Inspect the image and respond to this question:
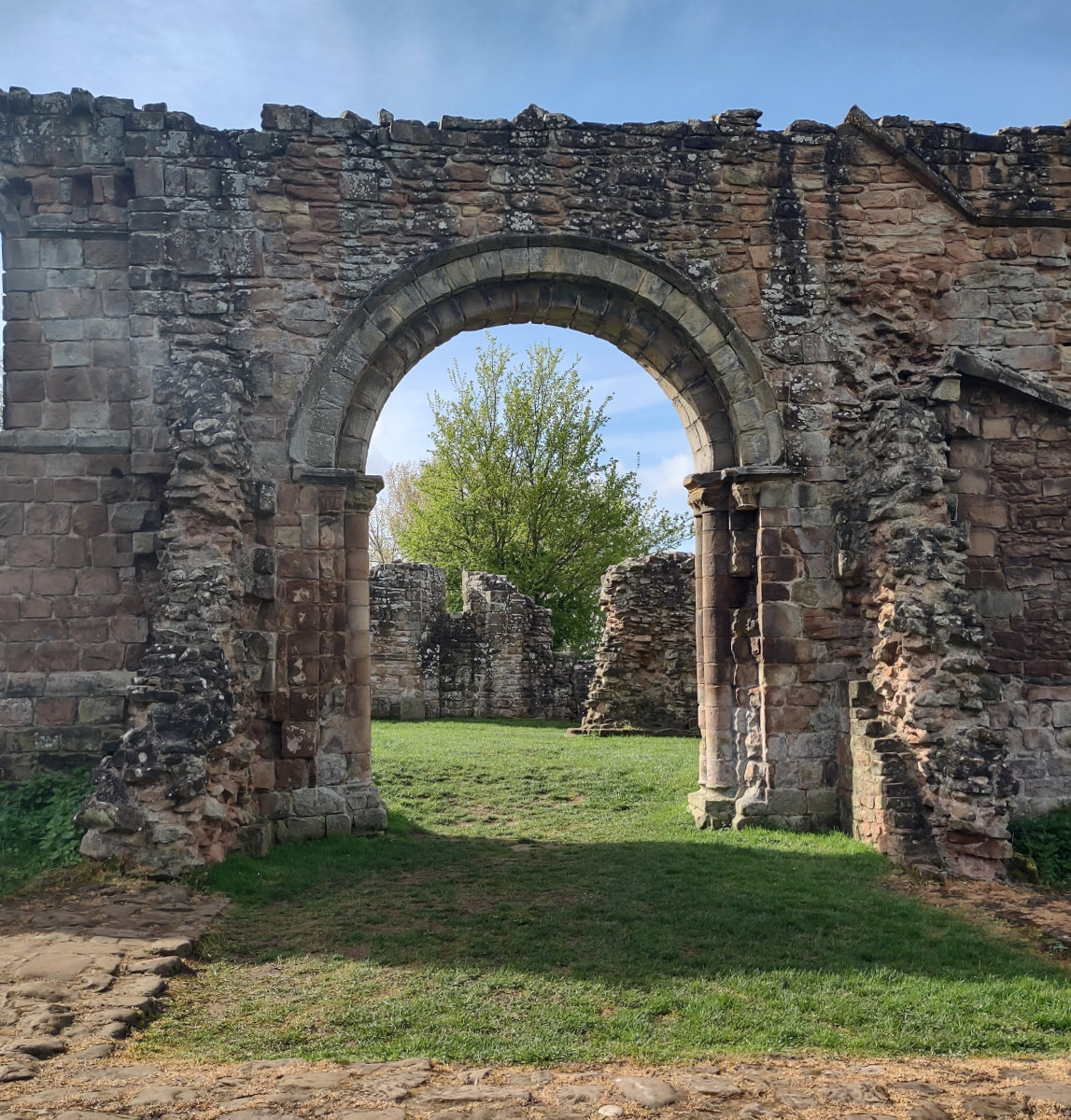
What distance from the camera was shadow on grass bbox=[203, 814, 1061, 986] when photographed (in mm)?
5289

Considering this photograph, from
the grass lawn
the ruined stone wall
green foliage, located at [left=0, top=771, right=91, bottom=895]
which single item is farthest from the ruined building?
the ruined stone wall

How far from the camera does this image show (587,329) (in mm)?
9352

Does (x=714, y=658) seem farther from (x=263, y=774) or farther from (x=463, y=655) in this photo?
(x=463, y=655)

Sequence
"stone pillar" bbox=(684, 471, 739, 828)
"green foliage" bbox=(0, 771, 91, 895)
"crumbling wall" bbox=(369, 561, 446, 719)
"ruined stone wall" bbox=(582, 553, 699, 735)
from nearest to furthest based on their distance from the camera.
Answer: "green foliage" bbox=(0, 771, 91, 895), "stone pillar" bbox=(684, 471, 739, 828), "ruined stone wall" bbox=(582, 553, 699, 735), "crumbling wall" bbox=(369, 561, 446, 719)

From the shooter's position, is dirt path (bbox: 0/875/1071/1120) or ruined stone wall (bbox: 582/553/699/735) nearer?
dirt path (bbox: 0/875/1071/1120)

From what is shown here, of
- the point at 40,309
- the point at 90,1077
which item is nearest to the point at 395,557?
the point at 40,309

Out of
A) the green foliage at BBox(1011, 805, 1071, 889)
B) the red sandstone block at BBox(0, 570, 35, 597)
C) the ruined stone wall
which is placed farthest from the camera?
the ruined stone wall

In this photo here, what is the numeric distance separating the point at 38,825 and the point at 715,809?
530cm

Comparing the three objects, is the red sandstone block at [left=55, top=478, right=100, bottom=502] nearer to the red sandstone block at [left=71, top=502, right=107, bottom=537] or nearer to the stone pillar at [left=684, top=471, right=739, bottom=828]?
the red sandstone block at [left=71, top=502, right=107, bottom=537]

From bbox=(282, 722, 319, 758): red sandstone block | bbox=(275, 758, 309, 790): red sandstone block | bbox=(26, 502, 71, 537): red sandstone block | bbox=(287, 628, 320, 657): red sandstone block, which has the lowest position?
bbox=(275, 758, 309, 790): red sandstone block

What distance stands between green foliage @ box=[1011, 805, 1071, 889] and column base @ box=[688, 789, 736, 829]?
7.29 feet

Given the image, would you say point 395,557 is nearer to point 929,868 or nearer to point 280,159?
Result: point 280,159

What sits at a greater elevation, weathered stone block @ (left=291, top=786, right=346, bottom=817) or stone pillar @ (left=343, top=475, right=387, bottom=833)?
stone pillar @ (left=343, top=475, right=387, bottom=833)

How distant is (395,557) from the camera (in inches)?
1325
